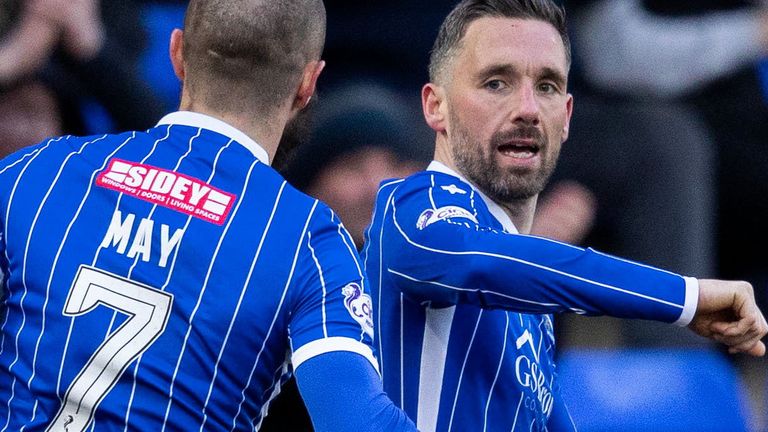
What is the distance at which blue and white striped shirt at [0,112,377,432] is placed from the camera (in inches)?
90.3

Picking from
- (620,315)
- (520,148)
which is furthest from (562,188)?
(620,315)

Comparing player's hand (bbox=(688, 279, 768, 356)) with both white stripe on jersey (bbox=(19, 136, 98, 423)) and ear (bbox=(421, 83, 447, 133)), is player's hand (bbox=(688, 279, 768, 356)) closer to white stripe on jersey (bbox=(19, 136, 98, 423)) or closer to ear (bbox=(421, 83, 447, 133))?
ear (bbox=(421, 83, 447, 133))

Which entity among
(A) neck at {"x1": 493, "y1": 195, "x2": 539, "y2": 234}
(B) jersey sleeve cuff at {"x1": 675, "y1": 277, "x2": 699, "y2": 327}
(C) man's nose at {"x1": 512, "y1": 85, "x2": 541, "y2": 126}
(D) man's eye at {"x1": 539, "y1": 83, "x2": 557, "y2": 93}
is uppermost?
(D) man's eye at {"x1": 539, "y1": 83, "x2": 557, "y2": 93}

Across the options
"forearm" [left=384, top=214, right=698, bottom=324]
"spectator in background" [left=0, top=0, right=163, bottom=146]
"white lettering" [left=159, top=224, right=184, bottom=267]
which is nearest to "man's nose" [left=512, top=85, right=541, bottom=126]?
"forearm" [left=384, top=214, right=698, bottom=324]

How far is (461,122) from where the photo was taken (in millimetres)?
3320

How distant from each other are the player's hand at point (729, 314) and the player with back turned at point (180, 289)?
779 millimetres

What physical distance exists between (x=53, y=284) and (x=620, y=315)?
1137 millimetres

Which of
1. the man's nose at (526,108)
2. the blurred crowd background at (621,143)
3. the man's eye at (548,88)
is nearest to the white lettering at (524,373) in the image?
the man's nose at (526,108)

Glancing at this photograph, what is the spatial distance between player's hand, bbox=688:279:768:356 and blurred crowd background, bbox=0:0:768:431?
2.74 metres

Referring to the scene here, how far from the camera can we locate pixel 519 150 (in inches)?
130

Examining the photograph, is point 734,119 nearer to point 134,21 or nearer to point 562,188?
point 562,188

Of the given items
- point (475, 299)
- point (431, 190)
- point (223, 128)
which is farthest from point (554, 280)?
point (223, 128)

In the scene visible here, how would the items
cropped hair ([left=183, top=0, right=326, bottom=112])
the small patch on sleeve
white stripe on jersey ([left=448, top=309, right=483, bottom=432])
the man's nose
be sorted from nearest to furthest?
cropped hair ([left=183, top=0, right=326, bottom=112]), the small patch on sleeve, white stripe on jersey ([left=448, top=309, right=483, bottom=432]), the man's nose

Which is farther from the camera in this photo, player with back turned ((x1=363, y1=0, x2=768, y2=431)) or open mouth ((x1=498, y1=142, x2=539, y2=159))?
open mouth ((x1=498, y1=142, x2=539, y2=159))
